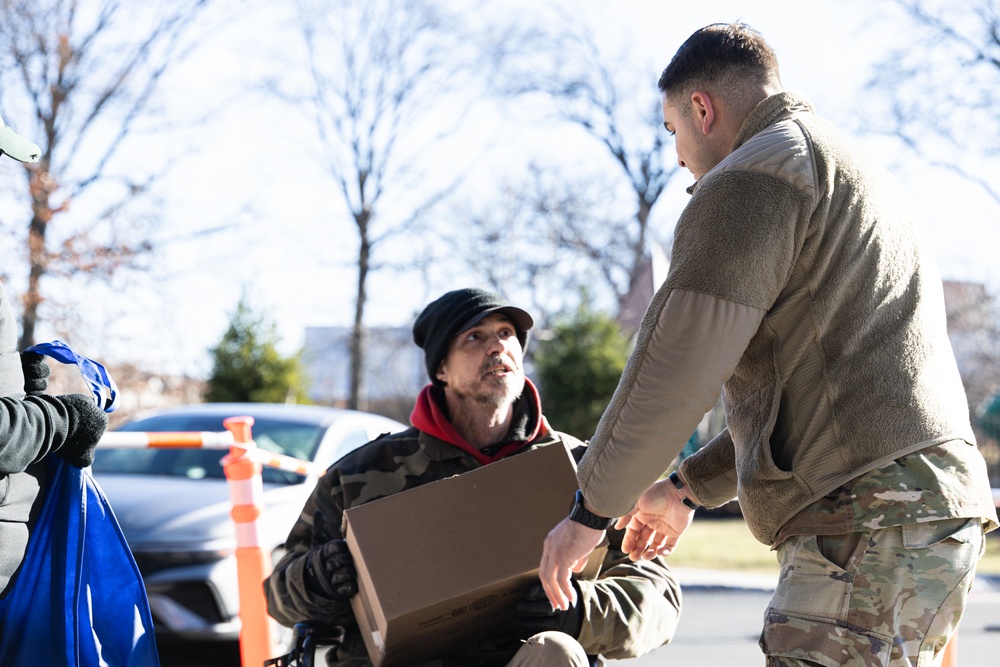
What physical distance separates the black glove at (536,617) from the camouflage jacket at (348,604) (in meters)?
0.09

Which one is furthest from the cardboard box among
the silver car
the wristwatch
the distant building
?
the distant building

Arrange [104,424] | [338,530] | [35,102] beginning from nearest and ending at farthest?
[104,424]
[338,530]
[35,102]

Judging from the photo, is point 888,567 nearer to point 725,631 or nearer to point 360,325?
point 725,631

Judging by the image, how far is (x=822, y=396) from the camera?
2072mm

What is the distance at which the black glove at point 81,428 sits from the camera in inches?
95.0

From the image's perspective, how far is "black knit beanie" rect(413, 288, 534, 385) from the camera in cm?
352

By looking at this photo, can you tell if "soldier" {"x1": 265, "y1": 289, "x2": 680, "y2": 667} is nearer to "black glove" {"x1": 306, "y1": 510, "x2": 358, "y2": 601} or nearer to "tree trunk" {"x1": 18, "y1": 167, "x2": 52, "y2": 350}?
"black glove" {"x1": 306, "y1": 510, "x2": 358, "y2": 601}

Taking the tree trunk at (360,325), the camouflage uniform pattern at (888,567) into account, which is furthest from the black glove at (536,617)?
the tree trunk at (360,325)

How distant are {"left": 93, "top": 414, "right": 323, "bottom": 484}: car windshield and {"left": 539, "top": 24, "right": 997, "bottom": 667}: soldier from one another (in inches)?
178

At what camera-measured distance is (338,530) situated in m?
3.18

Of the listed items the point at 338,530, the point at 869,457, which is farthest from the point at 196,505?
the point at 869,457

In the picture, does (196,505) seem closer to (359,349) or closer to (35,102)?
(35,102)

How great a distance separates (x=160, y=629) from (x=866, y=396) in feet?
13.9

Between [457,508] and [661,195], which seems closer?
[457,508]
